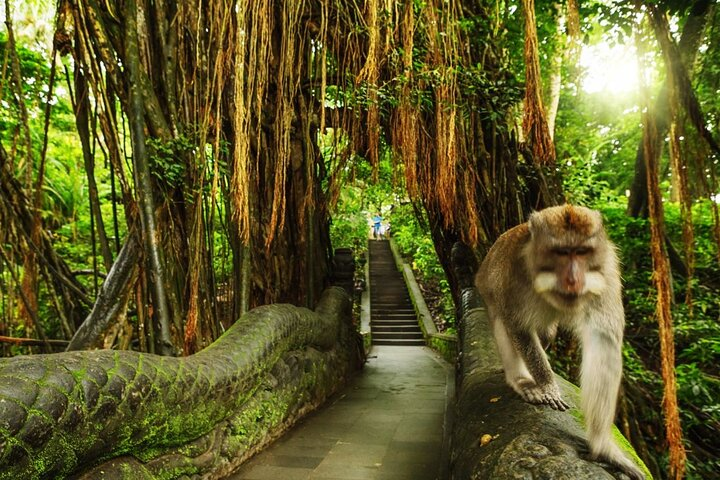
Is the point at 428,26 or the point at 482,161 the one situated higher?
the point at 428,26

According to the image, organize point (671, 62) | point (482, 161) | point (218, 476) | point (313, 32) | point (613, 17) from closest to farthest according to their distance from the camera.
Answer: point (671, 62)
point (218, 476)
point (613, 17)
point (313, 32)
point (482, 161)

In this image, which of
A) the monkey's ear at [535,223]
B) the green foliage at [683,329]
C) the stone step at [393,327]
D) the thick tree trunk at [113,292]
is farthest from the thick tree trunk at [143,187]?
the stone step at [393,327]

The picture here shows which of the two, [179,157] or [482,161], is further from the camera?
[482,161]

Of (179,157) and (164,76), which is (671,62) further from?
(164,76)

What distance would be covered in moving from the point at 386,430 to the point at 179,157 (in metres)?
2.78

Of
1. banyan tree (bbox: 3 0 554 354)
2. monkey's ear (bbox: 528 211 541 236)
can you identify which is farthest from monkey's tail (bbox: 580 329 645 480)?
banyan tree (bbox: 3 0 554 354)

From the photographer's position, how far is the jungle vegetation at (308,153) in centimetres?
291

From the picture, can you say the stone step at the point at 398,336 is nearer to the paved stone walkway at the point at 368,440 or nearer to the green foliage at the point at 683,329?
the paved stone walkway at the point at 368,440

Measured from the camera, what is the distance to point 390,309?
1405cm

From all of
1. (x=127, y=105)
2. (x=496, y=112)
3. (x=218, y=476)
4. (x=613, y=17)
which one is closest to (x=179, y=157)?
(x=127, y=105)

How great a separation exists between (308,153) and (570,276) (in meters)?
3.49

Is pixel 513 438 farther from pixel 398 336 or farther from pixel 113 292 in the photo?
pixel 398 336

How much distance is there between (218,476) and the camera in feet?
8.70

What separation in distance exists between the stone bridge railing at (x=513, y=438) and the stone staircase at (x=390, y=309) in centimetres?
924
